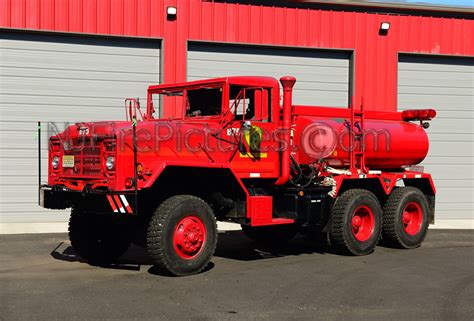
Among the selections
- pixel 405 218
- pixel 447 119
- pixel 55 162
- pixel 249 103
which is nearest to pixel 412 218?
pixel 405 218

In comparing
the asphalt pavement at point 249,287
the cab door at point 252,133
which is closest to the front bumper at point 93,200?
the asphalt pavement at point 249,287

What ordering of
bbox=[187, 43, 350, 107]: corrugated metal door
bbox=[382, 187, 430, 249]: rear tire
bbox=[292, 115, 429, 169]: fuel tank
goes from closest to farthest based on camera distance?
bbox=[292, 115, 429, 169]: fuel tank < bbox=[382, 187, 430, 249]: rear tire < bbox=[187, 43, 350, 107]: corrugated metal door

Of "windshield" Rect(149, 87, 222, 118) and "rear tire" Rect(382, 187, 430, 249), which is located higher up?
"windshield" Rect(149, 87, 222, 118)

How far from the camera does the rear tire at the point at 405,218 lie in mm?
11250

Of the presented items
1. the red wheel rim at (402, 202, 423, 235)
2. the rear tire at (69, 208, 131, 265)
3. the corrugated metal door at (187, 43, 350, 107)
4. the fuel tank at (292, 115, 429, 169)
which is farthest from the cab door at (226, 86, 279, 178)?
the corrugated metal door at (187, 43, 350, 107)

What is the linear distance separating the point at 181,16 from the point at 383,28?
539 cm

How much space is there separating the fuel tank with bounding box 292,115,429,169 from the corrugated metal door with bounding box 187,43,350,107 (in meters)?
4.34

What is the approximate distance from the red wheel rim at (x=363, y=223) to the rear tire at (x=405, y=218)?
0.71 m

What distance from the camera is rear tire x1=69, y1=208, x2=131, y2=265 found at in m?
9.15

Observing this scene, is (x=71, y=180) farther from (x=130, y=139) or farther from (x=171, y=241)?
(x=171, y=241)

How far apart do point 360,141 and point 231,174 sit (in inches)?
123

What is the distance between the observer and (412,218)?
11.8 m

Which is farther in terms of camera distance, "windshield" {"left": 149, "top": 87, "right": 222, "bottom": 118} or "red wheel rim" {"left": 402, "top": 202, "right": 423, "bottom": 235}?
"red wheel rim" {"left": 402, "top": 202, "right": 423, "bottom": 235}

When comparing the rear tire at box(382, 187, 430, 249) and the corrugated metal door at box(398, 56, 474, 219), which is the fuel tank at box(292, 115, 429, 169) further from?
the corrugated metal door at box(398, 56, 474, 219)
